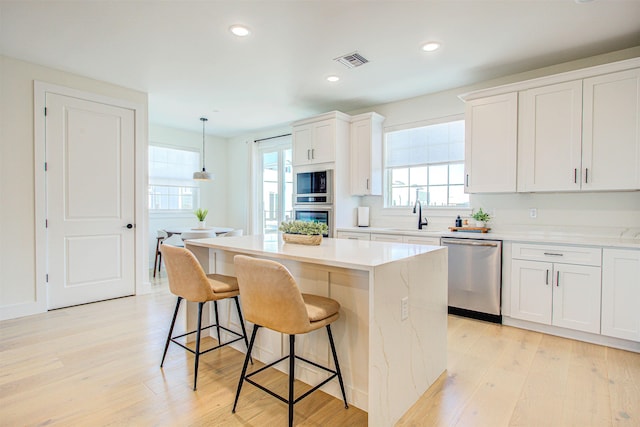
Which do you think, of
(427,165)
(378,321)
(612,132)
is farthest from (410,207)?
(378,321)

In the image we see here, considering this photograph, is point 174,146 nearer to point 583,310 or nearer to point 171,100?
point 171,100

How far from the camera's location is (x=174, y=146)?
6.30m

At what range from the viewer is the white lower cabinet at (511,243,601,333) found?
2.80 metres

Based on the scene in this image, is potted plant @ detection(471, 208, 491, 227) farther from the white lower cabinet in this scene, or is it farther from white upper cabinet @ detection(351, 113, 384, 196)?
white upper cabinet @ detection(351, 113, 384, 196)

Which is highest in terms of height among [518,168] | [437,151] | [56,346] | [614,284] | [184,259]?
[437,151]

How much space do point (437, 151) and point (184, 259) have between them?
3.41 m

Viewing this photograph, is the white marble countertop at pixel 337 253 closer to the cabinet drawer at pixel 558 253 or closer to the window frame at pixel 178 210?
the cabinet drawer at pixel 558 253

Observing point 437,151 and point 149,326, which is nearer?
point 149,326

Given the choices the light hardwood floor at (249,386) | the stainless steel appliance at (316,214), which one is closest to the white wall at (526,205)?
Result: the stainless steel appliance at (316,214)

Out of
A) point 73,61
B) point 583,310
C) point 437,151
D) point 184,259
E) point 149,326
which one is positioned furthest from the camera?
point 437,151

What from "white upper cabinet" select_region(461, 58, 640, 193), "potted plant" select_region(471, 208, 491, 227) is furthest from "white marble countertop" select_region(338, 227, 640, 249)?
"white upper cabinet" select_region(461, 58, 640, 193)

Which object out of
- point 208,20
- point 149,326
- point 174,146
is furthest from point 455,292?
point 174,146

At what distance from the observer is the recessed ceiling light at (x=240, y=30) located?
2719 mm

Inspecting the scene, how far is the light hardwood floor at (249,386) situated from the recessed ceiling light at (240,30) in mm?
2677
